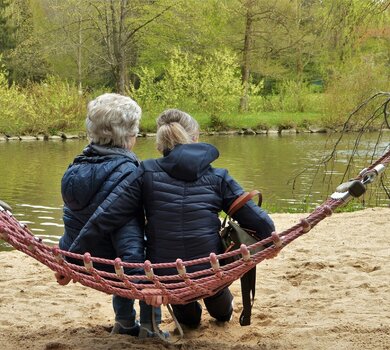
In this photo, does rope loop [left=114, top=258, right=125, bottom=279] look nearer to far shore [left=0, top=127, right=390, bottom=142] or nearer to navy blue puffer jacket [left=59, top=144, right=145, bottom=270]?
navy blue puffer jacket [left=59, top=144, right=145, bottom=270]

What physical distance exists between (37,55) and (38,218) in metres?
23.3

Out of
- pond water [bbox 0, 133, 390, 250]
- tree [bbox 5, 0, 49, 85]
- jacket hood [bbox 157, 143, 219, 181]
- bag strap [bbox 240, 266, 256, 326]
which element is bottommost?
pond water [bbox 0, 133, 390, 250]

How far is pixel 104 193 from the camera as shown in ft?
9.17

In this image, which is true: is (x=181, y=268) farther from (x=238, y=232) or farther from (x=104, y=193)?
(x=104, y=193)

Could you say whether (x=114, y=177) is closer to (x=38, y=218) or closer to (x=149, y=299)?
(x=149, y=299)

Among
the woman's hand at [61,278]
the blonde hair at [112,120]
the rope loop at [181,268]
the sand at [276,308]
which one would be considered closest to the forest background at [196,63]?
the sand at [276,308]

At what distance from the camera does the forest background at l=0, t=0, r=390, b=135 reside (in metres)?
23.8

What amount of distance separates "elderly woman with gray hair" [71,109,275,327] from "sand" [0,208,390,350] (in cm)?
46

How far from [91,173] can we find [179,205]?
16.1 inches

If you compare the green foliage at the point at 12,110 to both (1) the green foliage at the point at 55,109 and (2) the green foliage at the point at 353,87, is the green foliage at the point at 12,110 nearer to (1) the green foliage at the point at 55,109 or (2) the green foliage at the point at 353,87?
(1) the green foliage at the point at 55,109

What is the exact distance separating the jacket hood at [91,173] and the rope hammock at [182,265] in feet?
0.83

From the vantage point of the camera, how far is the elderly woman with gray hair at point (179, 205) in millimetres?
2732

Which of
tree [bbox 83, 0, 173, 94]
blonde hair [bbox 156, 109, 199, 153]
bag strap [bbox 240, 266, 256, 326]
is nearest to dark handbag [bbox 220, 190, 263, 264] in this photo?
bag strap [bbox 240, 266, 256, 326]

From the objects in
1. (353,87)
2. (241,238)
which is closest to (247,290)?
(241,238)
